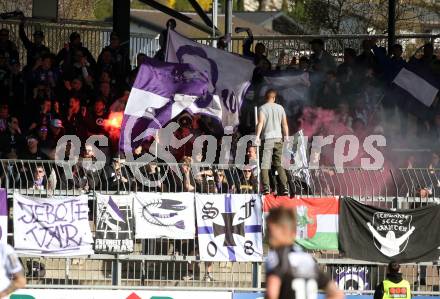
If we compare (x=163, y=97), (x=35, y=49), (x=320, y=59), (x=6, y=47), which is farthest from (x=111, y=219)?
(x=320, y=59)

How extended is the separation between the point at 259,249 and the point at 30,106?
5275 millimetres

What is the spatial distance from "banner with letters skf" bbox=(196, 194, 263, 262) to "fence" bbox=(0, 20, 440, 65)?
6.82 m

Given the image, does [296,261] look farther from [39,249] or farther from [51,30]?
[51,30]

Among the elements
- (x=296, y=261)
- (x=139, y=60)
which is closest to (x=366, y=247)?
(x=139, y=60)

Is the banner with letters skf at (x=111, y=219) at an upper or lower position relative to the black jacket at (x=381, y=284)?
upper

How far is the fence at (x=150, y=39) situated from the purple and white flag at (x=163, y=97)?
4.19 metres

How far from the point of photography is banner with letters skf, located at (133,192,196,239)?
17500 millimetres

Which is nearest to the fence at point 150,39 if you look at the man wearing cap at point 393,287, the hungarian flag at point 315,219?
the hungarian flag at point 315,219

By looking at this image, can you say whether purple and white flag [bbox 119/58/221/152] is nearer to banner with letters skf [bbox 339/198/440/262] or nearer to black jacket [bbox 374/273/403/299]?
banner with letters skf [bbox 339/198/440/262]

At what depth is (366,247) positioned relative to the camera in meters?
18.0

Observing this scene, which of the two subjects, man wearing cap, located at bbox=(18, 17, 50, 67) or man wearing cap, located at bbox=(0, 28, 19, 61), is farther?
man wearing cap, located at bbox=(0, 28, 19, 61)

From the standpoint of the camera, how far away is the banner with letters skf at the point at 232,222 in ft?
57.8

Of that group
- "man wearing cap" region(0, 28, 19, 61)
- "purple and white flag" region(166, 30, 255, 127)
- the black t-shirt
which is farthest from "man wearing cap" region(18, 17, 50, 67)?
the black t-shirt

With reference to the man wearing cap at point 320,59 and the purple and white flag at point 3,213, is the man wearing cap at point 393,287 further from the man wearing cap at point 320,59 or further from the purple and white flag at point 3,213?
the man wearing cap at point 320,59
